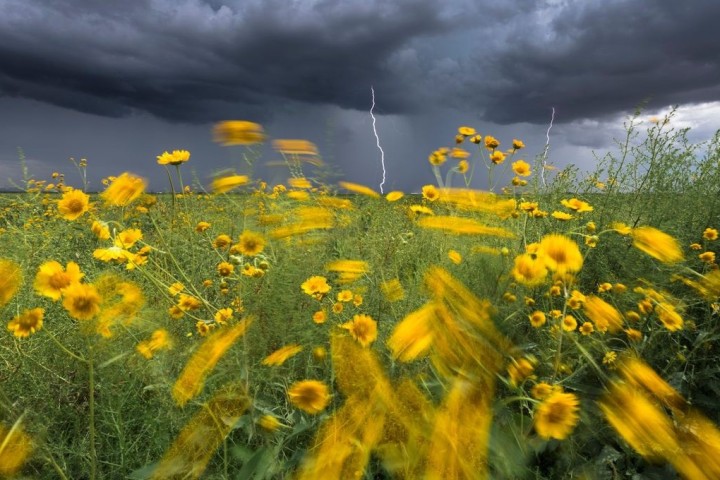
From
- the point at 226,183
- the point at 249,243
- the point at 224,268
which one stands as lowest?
the point at 224,268

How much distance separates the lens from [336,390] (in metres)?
1.13

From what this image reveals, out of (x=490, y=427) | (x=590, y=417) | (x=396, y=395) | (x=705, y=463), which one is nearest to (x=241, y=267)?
(x=396, y=395)

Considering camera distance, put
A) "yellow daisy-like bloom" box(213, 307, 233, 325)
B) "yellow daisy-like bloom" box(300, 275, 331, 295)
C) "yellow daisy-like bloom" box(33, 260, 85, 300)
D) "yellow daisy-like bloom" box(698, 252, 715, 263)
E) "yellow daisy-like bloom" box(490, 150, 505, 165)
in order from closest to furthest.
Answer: "yellow daisy-like bloom" box(33, 260, 85, 300)
"yellow daisy-like bloom" box(213, 307, 233, 325)
"yellow daisy-like bloom" box(300, 275, 331, 295)
"yellow daisy-like bloom" box(698, 252, 715, 263)
"yellow daisy-like bloom" box(490, 150, 505, 165)

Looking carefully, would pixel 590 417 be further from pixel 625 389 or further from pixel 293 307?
pixel 293 307

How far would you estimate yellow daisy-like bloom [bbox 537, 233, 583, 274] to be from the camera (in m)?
0.97

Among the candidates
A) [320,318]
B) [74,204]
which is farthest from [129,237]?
[320,318]

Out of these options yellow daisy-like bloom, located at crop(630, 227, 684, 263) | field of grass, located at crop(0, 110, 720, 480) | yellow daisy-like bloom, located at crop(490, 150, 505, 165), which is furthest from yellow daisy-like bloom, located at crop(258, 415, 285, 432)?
A: yellow daisy-like bloom, located at crop(490, 150, 505, 165)

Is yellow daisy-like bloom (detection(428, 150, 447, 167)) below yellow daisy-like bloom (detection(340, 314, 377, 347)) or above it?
above

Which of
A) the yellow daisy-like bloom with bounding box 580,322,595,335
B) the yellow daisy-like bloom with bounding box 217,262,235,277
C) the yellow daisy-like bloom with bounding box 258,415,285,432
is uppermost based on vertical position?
the yellow daisy-like bloom with bounding box 217,262,235,277

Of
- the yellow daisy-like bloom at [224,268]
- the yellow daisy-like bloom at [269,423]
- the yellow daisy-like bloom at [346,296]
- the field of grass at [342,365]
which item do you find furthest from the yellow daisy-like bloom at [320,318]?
the yellow daisy-like bloom at [269,423]

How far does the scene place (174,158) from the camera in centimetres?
148

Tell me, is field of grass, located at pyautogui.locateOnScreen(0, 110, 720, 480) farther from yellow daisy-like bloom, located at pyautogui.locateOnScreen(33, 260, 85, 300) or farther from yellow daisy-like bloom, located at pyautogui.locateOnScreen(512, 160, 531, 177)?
yellow daisy-like bloom, located at pyautogui.locateOnScreen(512, 160, 531, 177)

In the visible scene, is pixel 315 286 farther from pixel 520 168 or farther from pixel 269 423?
pixel 520 168

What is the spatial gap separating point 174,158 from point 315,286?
0.60 meters
